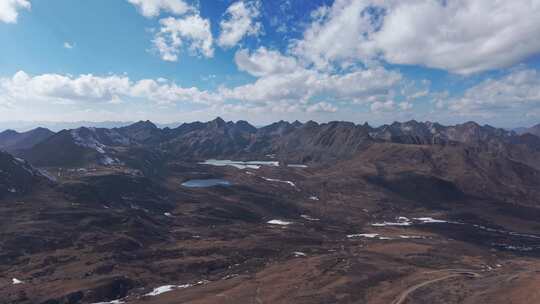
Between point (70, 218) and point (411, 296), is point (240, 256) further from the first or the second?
point (70, 218)

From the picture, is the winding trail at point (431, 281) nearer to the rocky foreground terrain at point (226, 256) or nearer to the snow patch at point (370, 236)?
the rocky foreground terrain at point (226, 256)

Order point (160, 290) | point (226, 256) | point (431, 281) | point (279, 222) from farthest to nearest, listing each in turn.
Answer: point (279, 222)
point (226, 256)
point (160, 290)
point (431, 281)

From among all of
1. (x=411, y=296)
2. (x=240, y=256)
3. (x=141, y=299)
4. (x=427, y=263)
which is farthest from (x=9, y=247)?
(x=427, y=263)

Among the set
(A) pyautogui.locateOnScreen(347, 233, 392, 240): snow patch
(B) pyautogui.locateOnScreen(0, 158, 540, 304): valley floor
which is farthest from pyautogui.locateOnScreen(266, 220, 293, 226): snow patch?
(A) pyautogui.locateOnScreen(347, 233, 392, 240): snow patch

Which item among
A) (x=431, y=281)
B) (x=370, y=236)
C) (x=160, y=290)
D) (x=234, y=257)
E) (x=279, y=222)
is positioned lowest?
(x=370, y=236)

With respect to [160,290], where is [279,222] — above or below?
below

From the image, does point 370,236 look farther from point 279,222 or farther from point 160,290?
point 160,290

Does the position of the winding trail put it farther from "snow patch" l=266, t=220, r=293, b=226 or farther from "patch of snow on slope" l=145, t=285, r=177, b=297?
"snow patch" l=266, t=220, r=293, b=226

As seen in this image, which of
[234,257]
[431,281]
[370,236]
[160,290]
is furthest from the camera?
[370,236]

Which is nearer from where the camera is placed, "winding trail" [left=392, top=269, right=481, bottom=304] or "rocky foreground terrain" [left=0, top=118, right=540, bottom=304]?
"winding trail" [left=392, top=269, right=481, bottom=304]

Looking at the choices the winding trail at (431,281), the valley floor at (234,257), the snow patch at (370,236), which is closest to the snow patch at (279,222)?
the valley floor at (234,257)

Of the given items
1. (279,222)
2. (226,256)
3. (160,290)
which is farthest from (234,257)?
(279,222)
